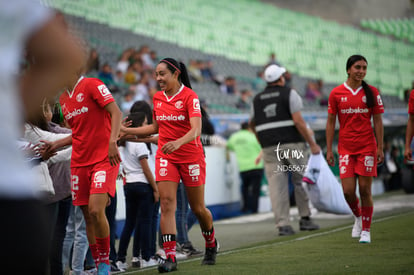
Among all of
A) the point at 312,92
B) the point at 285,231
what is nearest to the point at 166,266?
the point at 285,231

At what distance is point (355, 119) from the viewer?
8.30m

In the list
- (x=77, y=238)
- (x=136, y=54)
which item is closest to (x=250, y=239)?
(x=77, y=238)

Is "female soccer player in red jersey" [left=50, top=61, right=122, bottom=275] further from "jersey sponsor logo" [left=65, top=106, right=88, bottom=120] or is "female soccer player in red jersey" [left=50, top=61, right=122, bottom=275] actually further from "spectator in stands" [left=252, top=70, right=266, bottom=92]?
"spectator in stands" [left=252, top=70, right=266, bottom=92]

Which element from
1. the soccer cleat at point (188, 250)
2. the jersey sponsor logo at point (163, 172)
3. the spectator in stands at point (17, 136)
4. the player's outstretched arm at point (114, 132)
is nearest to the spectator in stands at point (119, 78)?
the soccer cleat at point (188, 250)

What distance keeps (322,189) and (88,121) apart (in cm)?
457

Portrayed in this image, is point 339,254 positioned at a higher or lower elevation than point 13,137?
lower

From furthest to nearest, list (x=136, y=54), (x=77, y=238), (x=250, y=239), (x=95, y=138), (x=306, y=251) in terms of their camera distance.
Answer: (x=136, y=54) < (x=250, y=239) < (x=306, y=251) < (x=77, y=238) < (x=95, y=138)

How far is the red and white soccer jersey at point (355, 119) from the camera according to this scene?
8.20 metres

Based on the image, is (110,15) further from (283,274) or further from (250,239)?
(283,274)

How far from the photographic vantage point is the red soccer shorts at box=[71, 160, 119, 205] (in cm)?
600

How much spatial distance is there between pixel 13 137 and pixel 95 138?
13.3 feet

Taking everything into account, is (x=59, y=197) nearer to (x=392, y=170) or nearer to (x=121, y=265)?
(x=121, y=265)

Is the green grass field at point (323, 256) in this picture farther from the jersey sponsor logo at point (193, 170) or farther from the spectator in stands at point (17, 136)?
the spectator in stands at point (17, 136)

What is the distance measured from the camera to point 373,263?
21.1 feet
